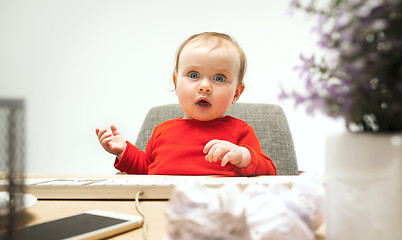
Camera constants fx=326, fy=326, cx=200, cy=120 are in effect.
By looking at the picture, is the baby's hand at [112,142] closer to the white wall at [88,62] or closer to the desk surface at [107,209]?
the desk surface at [107,209]

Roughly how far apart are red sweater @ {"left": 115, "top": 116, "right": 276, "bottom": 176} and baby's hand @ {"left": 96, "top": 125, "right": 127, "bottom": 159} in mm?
24

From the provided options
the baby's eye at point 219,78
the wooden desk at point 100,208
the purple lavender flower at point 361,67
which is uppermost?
the purple lavender flower at point 361,67

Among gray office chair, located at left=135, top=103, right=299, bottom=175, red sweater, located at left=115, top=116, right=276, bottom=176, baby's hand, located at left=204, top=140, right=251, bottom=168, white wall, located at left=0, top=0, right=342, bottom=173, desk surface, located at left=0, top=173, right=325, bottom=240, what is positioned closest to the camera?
desk surface, located at left=0, top=173, right=325, bottom=240

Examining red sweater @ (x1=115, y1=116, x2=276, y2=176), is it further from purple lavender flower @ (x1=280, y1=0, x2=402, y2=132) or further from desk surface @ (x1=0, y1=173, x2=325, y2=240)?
purple lavender flower @ (x1=280, y1=0, x2=402, y2=132)

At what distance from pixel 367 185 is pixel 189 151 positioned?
0.84 m

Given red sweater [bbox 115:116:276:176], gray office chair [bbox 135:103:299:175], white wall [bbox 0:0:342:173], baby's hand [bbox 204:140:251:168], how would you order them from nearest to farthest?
baby's hand [bbox 204:140:251:168]
red sweater [bbox 115:116:276:176]
gray office chair [bbox 135:103:299:175]
white wall [bbox 0:0:342:173]

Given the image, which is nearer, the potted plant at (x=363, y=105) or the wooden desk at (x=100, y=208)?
the potted plant at (x=363, y=105)

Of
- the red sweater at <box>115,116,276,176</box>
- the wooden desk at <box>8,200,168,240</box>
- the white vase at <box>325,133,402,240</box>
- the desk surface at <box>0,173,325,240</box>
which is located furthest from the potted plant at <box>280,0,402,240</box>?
the red sweater at <box>115,116,276,176</box>

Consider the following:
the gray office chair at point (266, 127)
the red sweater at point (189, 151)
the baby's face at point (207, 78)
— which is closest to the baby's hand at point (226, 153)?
the red sweater at point (189, 151)

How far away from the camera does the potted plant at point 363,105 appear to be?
0.89 ft

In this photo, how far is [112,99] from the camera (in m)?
2.37

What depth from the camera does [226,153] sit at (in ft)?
2.86

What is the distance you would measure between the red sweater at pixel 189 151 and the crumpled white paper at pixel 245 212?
0.63 metres

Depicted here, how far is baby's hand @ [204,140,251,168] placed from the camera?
815 millimetres
